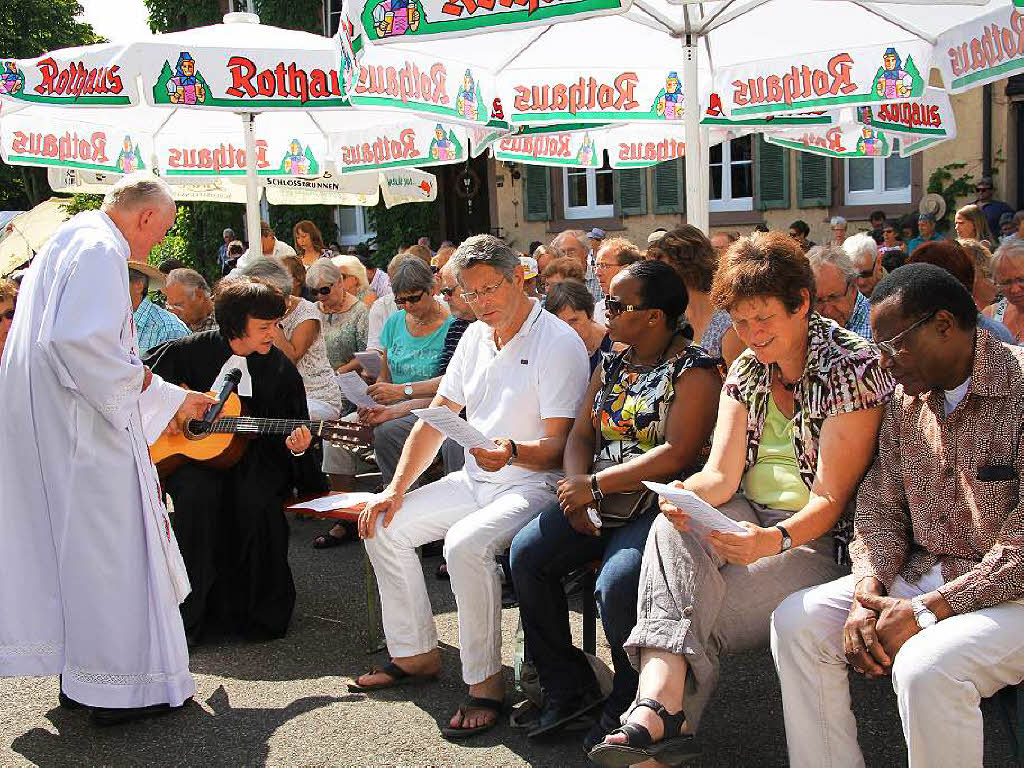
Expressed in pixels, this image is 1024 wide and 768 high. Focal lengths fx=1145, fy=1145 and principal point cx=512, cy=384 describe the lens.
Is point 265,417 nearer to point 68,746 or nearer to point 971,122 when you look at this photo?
point 68,746

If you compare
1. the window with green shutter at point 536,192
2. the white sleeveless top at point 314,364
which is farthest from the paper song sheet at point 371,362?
the window with green shutter at point 536,192

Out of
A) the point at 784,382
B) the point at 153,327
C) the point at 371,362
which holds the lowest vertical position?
the point at 371,362

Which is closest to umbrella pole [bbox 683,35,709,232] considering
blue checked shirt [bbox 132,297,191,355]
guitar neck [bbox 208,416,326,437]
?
guitar neck [bbox 208,416,326,437]

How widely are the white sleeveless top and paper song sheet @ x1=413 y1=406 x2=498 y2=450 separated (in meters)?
3.29

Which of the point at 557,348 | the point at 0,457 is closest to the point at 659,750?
the point at 557,348

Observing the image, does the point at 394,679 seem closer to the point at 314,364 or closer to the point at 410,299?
the point at 410,299

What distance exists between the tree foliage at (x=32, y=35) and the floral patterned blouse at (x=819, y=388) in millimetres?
37416

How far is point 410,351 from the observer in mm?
7055

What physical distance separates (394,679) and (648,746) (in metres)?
1.76

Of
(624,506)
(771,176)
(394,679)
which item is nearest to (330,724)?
(394,679)

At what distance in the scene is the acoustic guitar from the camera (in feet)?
17.9

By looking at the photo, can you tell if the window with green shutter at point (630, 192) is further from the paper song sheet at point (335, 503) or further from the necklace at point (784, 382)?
the necklace at point (784, 382)

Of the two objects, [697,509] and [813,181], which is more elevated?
[813,181]

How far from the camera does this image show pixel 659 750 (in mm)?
3268
